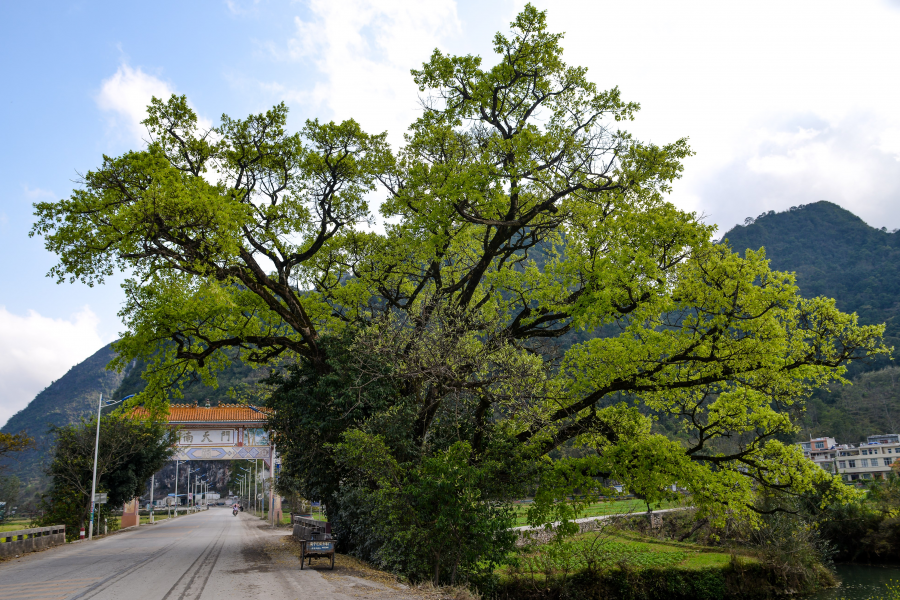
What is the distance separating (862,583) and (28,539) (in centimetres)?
3303

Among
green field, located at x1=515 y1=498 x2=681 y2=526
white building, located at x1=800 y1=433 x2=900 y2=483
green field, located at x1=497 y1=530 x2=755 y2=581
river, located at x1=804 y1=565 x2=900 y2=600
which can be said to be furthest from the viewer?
white building, located at x1=800 y1=433 x2=900 y2=483

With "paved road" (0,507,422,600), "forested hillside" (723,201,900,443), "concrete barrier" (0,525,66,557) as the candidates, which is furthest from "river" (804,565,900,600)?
"concrete barrier" (0,525,66,557)

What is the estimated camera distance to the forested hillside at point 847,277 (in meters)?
74.9

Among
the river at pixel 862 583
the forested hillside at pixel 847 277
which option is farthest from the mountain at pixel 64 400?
the river at pixel 862 583

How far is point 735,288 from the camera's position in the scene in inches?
454

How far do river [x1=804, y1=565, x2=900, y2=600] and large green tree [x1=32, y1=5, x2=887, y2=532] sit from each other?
11.0m

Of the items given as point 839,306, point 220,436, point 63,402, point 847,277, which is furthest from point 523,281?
point 63,402

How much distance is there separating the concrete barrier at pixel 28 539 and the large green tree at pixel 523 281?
27.9 ft

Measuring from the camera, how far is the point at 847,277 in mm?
103125

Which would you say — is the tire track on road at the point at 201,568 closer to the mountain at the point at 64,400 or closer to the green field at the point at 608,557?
the green field at the point at 608,557

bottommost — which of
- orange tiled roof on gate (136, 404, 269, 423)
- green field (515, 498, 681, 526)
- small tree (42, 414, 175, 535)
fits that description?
green field (515, 498, 681, 526)

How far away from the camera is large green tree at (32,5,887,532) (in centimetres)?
1220

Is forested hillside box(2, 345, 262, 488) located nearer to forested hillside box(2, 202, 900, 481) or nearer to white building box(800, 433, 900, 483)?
forested hillside box(2, 202, 900, 481)

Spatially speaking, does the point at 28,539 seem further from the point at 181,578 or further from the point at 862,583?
the point at 862,583
